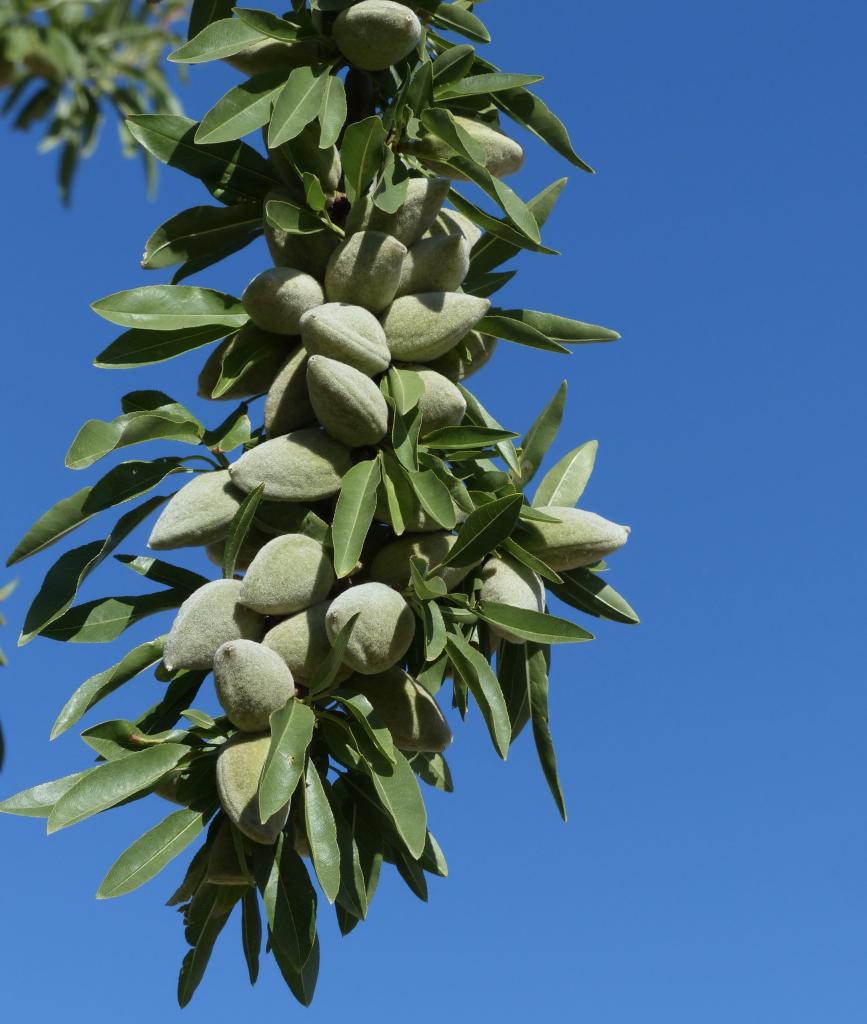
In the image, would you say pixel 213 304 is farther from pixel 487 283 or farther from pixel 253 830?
Result: pixel 253 830

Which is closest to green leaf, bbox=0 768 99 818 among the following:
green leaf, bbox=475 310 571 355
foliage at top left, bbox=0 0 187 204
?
green leaf, bbox=475 310 571 355

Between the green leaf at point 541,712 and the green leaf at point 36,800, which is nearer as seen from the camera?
the green leaf at point 36,800

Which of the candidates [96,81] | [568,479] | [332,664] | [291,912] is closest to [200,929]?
[291,912]

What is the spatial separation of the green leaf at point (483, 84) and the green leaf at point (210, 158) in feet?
0.82

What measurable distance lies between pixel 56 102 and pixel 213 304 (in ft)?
14.2

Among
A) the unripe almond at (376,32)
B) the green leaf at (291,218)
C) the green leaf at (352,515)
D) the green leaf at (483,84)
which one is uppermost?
the green leaf at (483,84)

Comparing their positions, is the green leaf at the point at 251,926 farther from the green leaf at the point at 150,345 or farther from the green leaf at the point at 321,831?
the green leaf at the point at 150,345

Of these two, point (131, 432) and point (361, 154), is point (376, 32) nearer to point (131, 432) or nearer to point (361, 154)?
point (361, 154)

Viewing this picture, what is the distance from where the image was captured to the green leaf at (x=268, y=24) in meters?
1.56

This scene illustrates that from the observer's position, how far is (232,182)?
1.65 meters

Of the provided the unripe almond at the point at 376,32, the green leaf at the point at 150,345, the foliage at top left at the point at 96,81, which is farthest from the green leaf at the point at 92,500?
the foliage at top left at the point at 96,81

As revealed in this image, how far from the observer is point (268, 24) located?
160 cm

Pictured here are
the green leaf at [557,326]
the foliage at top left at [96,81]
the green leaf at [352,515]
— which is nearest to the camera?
the green leaf at [352,515]

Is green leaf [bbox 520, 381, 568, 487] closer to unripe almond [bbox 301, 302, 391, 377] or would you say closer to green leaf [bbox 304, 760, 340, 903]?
unripe almond [bbox 301, 302, 391, 377]
